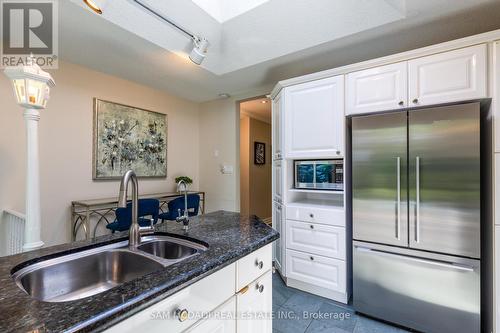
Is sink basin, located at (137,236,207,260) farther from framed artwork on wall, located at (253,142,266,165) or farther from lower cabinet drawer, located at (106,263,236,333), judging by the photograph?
framed artwork on wall, located at (253,142,266,165)

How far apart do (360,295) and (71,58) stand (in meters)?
3.87

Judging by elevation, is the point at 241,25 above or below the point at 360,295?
above

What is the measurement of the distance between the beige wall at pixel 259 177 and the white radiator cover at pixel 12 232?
12.9 ft

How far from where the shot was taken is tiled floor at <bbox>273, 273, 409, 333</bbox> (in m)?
1.91

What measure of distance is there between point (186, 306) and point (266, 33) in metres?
2.43

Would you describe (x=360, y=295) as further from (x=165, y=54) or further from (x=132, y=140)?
(x=132, y=140)

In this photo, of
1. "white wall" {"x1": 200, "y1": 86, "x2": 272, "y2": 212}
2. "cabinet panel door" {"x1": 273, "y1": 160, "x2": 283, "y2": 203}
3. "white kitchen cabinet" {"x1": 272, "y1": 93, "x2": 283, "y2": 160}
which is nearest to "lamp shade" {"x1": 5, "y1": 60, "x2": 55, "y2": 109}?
"white kitchen cabinet" {"x1": 272, "y1": 93, "x2": 283, "y2": 160}

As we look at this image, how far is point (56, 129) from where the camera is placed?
268 centimetres

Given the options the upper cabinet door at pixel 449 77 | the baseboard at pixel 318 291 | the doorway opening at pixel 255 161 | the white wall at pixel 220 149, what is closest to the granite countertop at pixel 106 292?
the baseboard at pixel 318 291

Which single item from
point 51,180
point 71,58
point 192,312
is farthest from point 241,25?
point 51,180

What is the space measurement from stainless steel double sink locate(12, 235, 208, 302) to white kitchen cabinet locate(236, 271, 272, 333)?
325 mm

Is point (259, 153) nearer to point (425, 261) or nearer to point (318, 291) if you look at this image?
point (318, 291)

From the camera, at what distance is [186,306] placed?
86 centimetres

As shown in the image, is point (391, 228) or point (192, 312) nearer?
point (192, 312)
